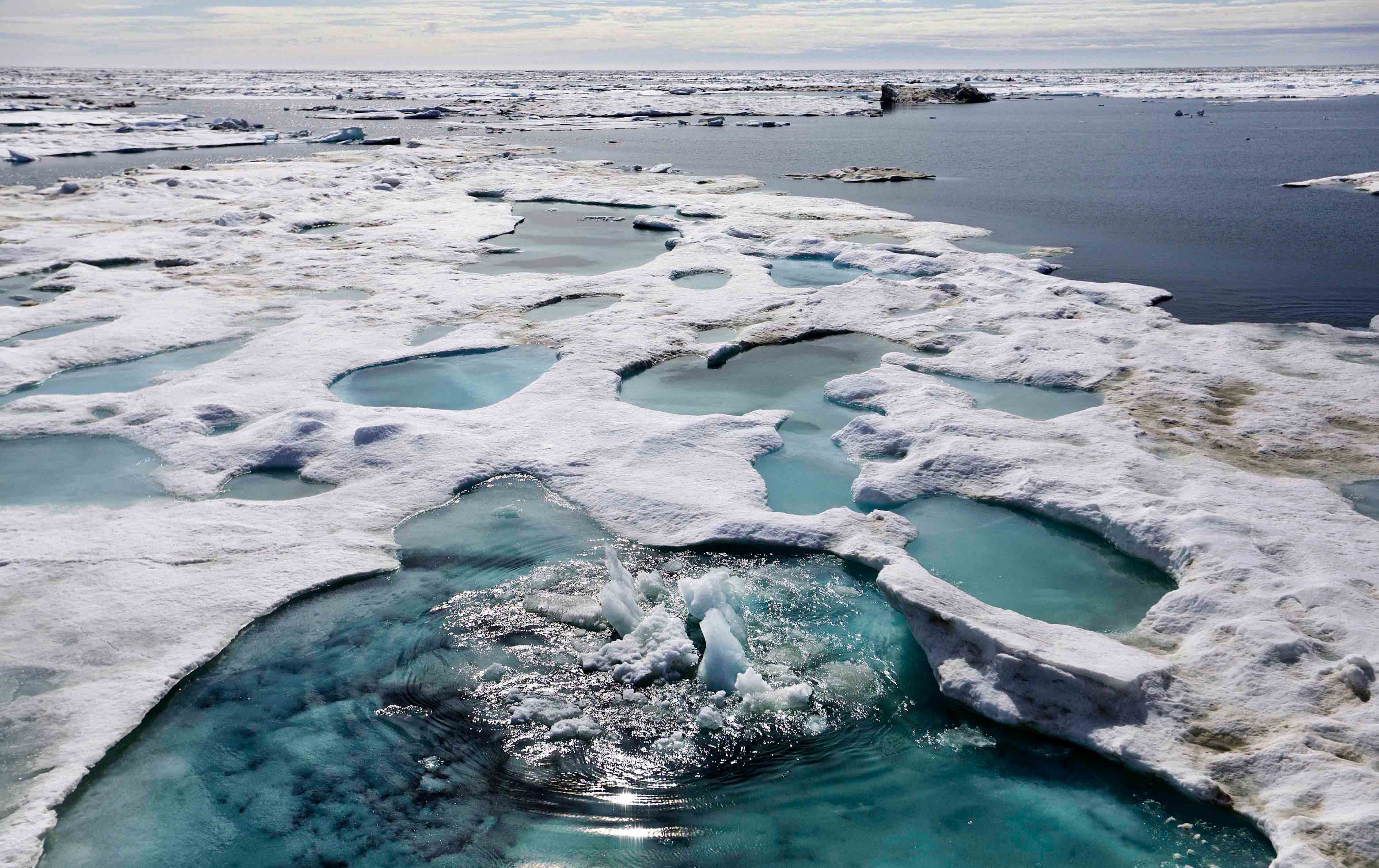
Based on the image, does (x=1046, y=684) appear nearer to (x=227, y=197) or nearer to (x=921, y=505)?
(x=921, y=505)

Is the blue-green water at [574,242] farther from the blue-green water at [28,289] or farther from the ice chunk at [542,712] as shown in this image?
the ice chunk at [542,712]

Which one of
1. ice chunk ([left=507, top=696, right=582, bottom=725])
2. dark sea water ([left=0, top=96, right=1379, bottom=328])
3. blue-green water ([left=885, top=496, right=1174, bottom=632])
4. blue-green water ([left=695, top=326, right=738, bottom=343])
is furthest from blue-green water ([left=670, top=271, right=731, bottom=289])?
ice chunk ([left=507, top=696, right=582, bottom=725])

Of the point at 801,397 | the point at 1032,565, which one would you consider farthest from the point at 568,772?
the point at 801,397

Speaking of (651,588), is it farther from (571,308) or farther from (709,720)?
(571,308)

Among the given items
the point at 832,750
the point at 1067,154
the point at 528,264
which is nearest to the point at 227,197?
the point at 528,264

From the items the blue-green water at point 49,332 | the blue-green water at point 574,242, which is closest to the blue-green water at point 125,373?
the blue-green water at point 49,332
